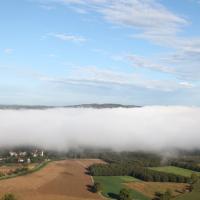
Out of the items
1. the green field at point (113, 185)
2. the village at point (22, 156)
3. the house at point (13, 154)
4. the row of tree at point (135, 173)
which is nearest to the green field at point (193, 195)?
the green field at point (113, 185)

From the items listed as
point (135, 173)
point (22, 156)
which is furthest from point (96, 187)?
point (22, 156)

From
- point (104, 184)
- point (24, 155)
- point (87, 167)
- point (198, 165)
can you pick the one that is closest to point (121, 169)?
point (87, 167)

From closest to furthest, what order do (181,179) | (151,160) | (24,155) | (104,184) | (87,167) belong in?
(104,184) < (181,179) < (87,167) < (151,160) < (24,155)

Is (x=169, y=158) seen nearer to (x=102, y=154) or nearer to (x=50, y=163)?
(x=102, y=154)

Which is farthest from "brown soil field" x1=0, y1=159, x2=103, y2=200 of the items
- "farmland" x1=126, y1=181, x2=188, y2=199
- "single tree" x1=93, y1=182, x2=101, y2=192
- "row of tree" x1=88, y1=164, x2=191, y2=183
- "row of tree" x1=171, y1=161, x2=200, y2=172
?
"row of tree" x1=171, y1=161, x2=200, y2=172

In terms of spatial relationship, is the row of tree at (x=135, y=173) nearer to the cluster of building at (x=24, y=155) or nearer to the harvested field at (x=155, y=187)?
the harvested field at (x=155, y=187)

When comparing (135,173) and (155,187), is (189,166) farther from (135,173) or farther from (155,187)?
(155,187)

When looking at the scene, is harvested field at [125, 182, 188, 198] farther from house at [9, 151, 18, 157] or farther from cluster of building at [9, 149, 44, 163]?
house at [9, 151, 18, 157]
